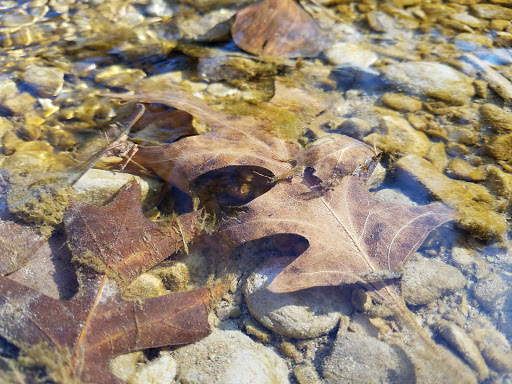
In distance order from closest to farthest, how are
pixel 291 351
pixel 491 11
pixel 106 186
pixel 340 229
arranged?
Answer: 1. pixel 291 351
2. pixel 340 229
3. pixel 106 186
4. pixel 491 11

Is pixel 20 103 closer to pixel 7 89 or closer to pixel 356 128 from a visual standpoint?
pixel 7 89

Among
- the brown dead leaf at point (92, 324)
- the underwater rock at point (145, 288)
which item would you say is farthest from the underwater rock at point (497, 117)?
the underwater rock at point (145, 288)

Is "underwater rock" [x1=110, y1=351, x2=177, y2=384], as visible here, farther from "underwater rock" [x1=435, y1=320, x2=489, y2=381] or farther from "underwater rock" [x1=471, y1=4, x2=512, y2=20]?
→ "underwater rock" [x1=471, y1=4, x2=512, y2=20]

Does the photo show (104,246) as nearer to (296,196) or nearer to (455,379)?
(296,196)

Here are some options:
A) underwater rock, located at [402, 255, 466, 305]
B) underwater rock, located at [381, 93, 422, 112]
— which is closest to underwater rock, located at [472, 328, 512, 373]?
underwater rock, located at [402, 255, 466, 305]

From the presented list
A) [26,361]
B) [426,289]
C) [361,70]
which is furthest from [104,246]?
[361,70]

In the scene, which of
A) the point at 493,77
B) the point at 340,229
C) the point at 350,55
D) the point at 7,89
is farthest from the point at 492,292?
the point at 7,89
